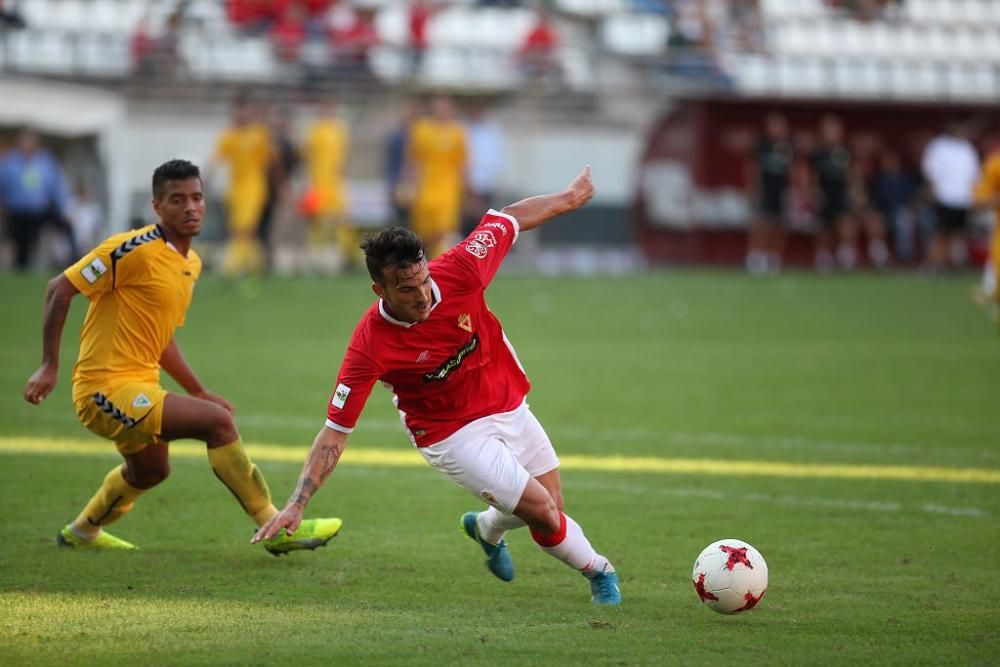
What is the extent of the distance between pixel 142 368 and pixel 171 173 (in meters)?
0.95

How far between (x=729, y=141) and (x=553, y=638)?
23079mm

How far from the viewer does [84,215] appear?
2573 cm

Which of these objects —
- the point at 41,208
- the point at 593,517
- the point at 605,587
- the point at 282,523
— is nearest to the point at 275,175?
the point at 41,208

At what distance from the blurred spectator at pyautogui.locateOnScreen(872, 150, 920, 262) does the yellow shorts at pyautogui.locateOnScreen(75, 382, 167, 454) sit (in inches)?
910

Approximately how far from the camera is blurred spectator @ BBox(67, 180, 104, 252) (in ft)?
84.3

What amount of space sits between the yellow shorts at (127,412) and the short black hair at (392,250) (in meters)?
1.61

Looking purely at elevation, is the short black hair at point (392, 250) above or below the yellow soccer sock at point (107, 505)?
above

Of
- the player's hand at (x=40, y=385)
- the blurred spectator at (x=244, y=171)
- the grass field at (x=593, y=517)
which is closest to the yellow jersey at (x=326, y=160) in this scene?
the blurred spectator at (x=244, y=171)

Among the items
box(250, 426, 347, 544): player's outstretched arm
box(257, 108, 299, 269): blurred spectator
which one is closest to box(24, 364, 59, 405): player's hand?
box(250, 426, 347, 544): player's outstretched arm

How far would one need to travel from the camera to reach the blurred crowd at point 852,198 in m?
26.6

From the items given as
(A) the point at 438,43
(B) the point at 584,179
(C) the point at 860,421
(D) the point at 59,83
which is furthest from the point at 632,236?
(B) the point at 584,179

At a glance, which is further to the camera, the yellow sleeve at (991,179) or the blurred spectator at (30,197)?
the blurred spectator at (30,197)

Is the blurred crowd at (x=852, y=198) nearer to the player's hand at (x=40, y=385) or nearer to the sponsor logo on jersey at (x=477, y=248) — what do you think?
the sponsor logo on jersey at (x=477, y=248)

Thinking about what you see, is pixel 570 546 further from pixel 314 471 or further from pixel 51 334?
pixel 51 334
